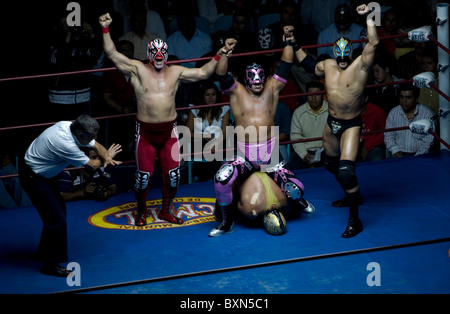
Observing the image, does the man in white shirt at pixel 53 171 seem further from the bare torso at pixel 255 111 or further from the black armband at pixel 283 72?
the black armband at pixel 283 72

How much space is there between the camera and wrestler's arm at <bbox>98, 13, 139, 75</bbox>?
198 inches

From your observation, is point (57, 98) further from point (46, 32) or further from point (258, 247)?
point (258, 247)

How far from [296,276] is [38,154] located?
5.94 feet

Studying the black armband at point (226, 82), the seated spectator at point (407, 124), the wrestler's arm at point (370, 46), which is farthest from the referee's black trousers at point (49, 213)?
the seated spectator at point (407, 124)

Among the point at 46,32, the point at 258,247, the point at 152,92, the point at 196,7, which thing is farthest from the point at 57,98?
the point at 258,247

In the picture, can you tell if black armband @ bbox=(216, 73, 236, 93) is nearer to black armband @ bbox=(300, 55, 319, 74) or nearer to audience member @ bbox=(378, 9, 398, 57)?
black armband @ bbox=(300, 55, 319, 74)

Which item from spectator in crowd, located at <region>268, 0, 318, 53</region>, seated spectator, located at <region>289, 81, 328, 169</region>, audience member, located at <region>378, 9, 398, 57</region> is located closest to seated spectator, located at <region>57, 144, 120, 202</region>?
seated spectator, located at <region>289, 81, 328, 169</region>

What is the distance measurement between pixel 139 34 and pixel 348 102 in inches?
119

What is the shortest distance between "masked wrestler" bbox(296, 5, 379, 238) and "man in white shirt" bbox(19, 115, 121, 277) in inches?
64.5

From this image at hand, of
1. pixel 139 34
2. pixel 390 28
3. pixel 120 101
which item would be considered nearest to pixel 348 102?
pixel 120 101

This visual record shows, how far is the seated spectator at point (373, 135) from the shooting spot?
669 cm

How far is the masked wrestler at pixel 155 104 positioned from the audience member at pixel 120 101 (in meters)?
1.53

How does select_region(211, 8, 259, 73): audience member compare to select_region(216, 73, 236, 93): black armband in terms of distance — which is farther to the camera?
select_region(211, 8, 259, 73): audience member

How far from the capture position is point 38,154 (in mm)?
4512
